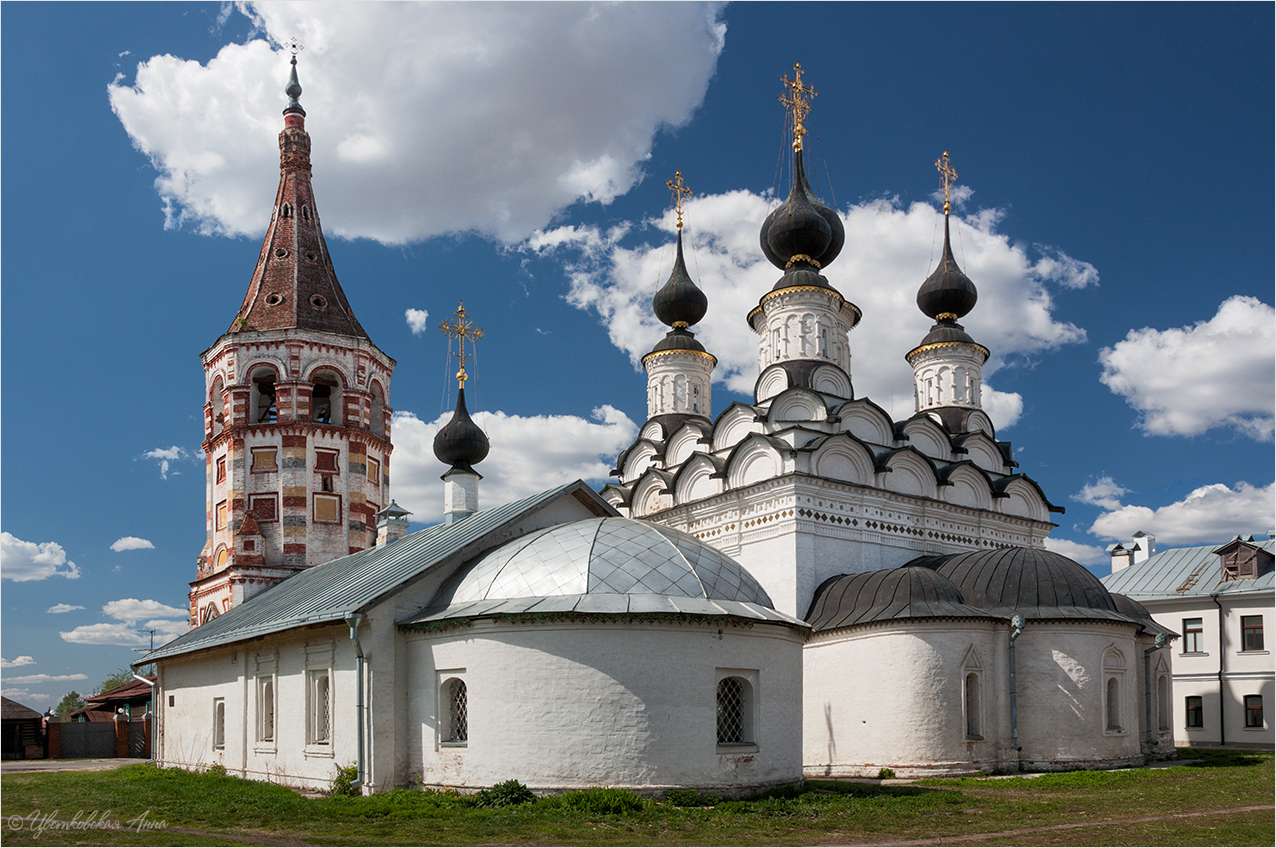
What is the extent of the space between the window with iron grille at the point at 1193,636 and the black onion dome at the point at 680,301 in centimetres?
1316

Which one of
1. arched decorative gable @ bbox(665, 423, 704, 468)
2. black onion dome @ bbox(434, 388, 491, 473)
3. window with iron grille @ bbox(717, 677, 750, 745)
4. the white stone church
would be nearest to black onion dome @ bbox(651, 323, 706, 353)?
the white stone church

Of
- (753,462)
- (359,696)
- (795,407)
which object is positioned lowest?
(359,696)

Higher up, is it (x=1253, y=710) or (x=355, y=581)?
(x=355, y=581)

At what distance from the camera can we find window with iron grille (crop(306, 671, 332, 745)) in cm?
1371

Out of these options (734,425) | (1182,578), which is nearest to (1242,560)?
(1182,578)

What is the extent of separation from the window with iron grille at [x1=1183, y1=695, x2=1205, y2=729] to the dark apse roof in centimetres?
1107

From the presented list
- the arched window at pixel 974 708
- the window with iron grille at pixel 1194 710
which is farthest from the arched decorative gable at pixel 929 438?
the window with iron grille at pixel 1194 710

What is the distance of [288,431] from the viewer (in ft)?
77.3

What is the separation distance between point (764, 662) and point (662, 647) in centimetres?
144

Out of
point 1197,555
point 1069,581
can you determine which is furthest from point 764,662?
point 1197,555

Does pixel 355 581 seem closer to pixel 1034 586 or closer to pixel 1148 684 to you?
pixel 1034 586

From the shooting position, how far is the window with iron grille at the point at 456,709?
12.4m

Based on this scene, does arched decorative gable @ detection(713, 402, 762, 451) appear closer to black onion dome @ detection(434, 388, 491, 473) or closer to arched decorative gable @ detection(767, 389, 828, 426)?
arched decorative gable @ detection(767, 389, 828, 426)

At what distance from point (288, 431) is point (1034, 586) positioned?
15.2 metres
